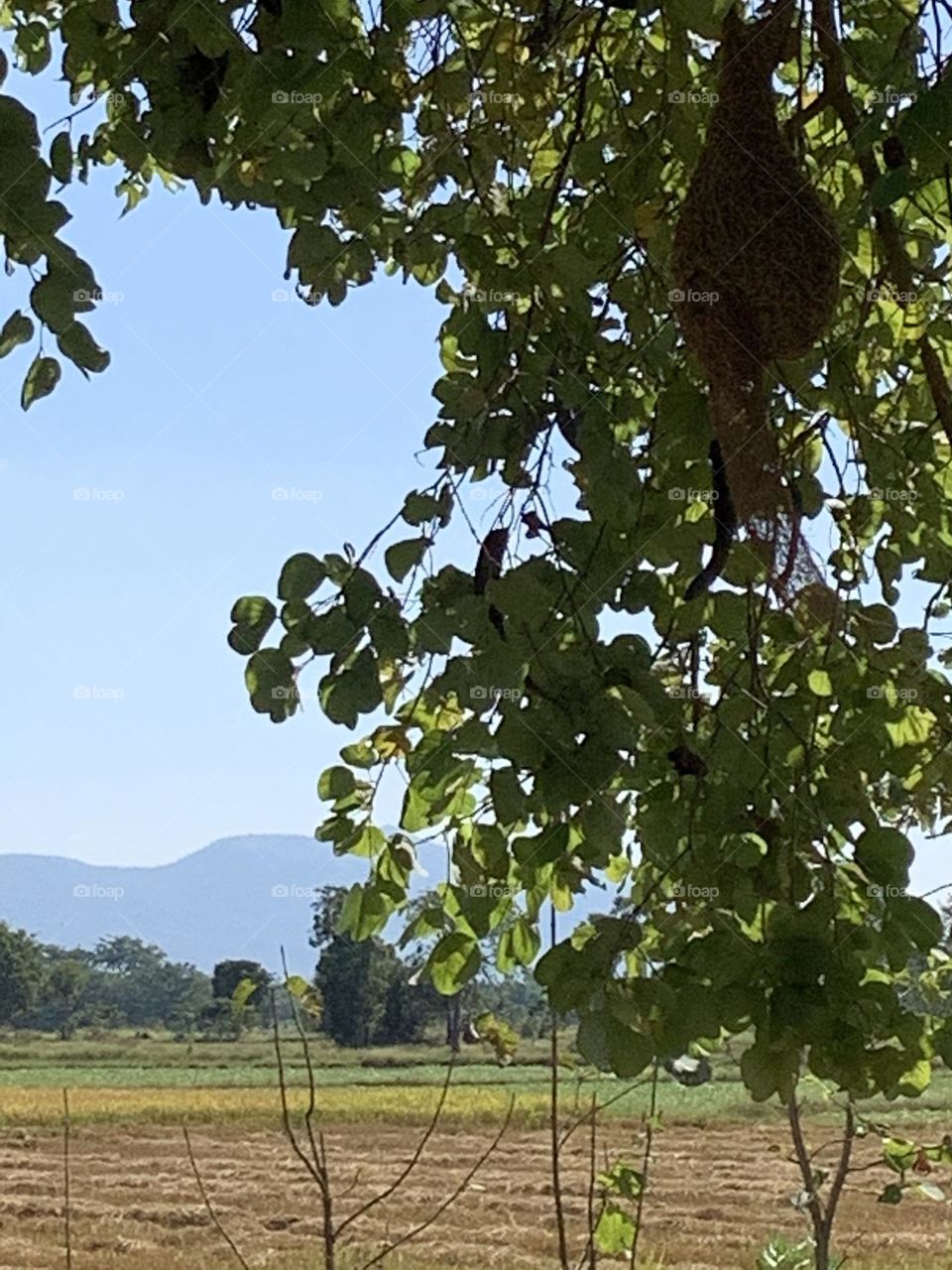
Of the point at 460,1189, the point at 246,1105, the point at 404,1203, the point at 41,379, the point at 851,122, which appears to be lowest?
the point at 404,1203

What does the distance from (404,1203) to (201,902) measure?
1.32 metres

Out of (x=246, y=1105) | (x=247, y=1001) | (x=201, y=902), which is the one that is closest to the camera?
(x=247, y=1001)

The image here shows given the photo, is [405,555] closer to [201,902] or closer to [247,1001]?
[247,1001]

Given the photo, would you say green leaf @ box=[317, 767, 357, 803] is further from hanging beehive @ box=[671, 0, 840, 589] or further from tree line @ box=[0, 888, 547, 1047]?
tree line @ box=[0, 888, 547, 1047]

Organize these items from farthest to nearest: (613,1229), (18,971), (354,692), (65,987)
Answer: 1. (18,971)
2. (65,987)
3. (613,1229)
4. (354,692)

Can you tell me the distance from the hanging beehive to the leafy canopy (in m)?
0.04

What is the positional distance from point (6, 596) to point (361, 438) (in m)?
0.26

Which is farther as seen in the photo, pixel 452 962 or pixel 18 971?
pixel 18 971

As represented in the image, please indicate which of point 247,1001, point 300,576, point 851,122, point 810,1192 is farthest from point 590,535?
point 810,1192

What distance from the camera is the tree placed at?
499mm

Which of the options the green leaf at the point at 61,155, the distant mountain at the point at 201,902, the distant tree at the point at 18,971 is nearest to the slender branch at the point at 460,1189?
the distant mountain at the point at 201,902

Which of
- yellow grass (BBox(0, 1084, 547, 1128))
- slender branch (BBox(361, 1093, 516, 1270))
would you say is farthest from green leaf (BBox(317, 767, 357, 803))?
yellow grass (BBox(0, 1084, 547, 1128))

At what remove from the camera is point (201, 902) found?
434 centimetres

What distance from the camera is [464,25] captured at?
854mm
